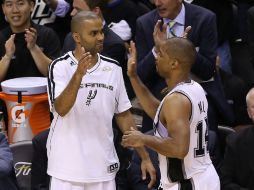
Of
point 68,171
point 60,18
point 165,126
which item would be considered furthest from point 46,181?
point 60,18

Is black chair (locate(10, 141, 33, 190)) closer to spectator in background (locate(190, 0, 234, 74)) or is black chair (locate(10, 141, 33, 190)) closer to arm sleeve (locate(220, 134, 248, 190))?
arm sleeve (locate(220, 134, 248, 190))

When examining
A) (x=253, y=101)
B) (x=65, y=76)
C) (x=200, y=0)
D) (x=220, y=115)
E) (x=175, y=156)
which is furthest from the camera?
(x=200, y=0)

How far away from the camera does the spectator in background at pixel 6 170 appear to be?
207 inches

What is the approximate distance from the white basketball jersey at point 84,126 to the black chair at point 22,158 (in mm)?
1027

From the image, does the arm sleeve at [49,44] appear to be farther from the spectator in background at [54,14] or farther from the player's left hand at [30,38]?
the spectator in background at [54,14]

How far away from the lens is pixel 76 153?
488 centimetres

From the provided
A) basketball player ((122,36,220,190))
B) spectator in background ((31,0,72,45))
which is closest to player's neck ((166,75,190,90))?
basketball player ((122,36,220,190))

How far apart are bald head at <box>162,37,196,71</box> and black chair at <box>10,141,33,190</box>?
1920mm

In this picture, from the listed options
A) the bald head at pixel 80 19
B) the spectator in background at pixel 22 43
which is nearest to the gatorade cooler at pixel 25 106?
the spectator in background at pixel 22 43

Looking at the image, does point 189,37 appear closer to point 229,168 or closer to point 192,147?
point 229,168

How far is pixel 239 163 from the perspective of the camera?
554cm

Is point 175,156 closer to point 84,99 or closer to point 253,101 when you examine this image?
point 84,99

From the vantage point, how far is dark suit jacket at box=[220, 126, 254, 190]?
18.0 ft

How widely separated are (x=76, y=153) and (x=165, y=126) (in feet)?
2.33
